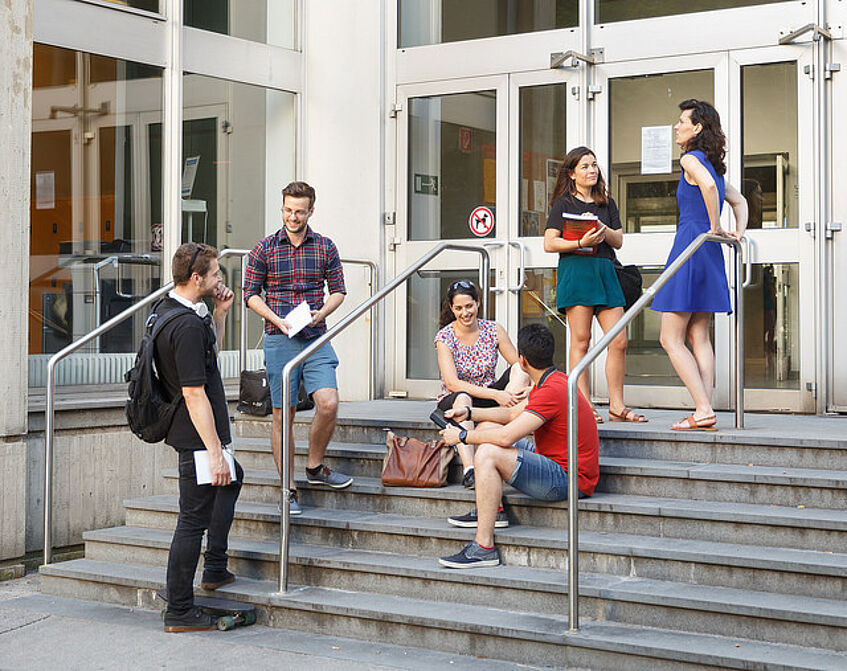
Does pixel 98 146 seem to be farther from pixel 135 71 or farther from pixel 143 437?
pixel 143 437

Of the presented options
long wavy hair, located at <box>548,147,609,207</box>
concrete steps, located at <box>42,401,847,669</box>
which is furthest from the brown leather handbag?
long wavy hair, located at <box>548,147,609,207</box>

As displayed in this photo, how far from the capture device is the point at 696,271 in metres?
6.65

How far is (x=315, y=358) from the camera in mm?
6777

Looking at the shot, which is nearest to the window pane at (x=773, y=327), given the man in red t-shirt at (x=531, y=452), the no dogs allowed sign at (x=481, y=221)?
the no dogs allowed sign at (x=481, y=221)

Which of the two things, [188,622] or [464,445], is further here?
[464,445]

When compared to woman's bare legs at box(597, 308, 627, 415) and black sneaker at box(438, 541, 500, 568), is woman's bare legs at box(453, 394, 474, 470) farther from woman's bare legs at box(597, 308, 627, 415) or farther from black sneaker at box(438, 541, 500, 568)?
woman's bare legs at box(597, 308, 627, 415)

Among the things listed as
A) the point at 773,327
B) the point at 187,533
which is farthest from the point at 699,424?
the point at 187,533

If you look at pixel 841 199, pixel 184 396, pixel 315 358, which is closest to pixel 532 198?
pixel 841 199

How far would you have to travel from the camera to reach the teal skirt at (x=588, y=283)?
23.1 ft

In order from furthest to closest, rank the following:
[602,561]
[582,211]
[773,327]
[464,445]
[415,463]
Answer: [773,327] < [582,211] < [415,463] < [464,445] < [602,561]

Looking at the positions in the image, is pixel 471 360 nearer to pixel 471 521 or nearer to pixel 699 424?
pixel 471 521

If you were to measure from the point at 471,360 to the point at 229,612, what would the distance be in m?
1.94

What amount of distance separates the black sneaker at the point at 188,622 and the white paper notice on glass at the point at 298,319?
5.42ft

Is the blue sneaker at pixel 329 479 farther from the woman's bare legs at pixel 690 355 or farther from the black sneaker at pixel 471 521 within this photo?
the woman's bare legs at pixel 690 355
